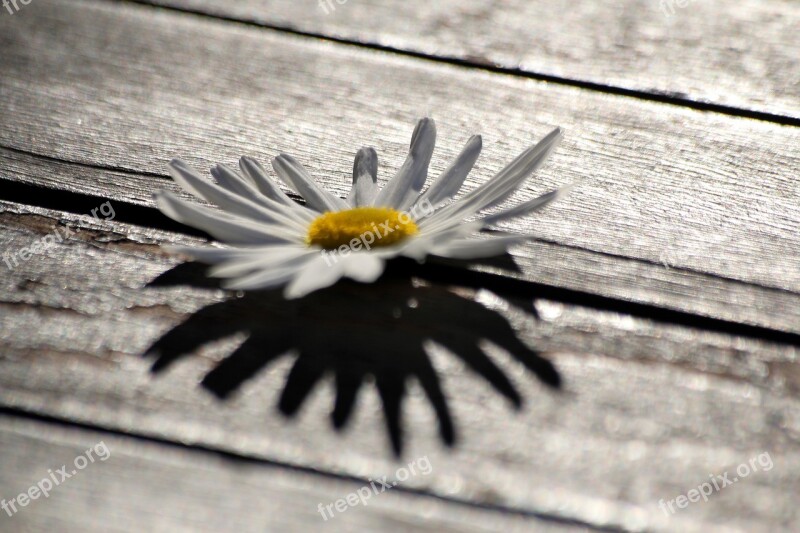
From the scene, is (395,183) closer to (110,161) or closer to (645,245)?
(645,245)

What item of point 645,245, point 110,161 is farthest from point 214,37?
point 645,245

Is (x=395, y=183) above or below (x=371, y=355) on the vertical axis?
above

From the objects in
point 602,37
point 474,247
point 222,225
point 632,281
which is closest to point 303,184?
point 222,225

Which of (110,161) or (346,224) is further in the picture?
(110,161)

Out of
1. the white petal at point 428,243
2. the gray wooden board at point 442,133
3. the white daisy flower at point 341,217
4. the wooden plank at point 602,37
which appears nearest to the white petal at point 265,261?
the white daisy flower at point 341,217

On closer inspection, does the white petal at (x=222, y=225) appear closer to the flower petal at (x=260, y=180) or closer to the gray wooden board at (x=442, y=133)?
the flower petal at (x=260, y=180)

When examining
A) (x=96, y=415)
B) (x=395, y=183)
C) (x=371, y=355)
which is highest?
(x=395, y=183)
